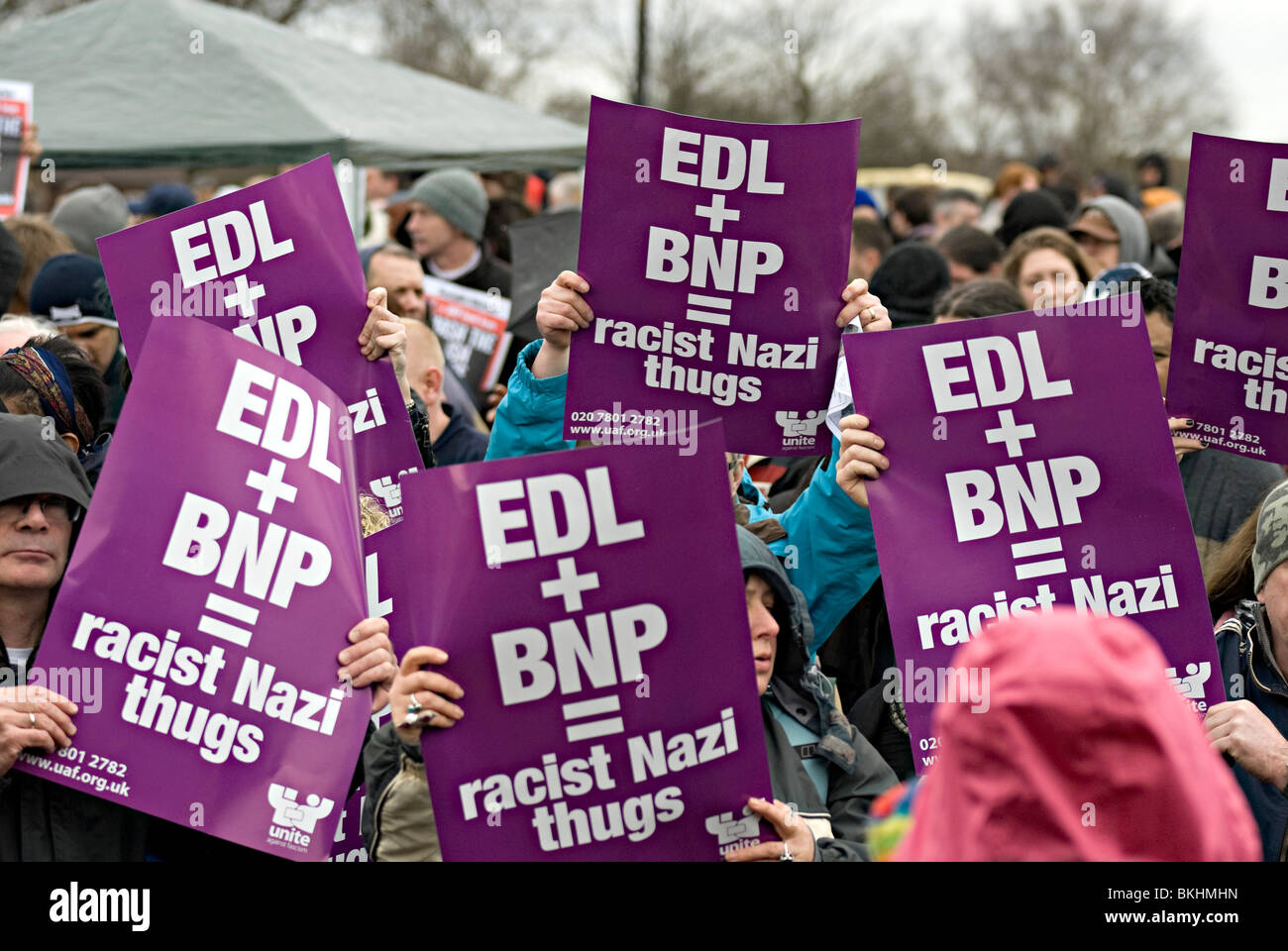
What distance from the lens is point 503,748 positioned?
2488mm

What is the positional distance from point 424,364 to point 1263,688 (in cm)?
273

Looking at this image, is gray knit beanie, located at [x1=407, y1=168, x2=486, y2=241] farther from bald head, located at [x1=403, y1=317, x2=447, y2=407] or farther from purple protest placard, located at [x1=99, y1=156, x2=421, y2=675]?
purple protest placard, located at [x1=99, y1=156, x2=421, y2=675]

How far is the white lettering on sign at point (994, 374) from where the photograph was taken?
2.90m

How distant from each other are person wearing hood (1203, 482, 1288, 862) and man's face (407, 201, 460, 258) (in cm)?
517

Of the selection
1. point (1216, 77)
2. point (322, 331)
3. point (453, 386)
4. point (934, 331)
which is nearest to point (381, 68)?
point (453, 386)

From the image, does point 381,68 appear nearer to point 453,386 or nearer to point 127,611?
point 453,386

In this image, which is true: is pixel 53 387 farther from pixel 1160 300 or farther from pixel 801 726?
pixel 1160 300

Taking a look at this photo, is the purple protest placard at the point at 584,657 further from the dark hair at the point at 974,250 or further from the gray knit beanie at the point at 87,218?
the gray knit beanie at the point at 87,218

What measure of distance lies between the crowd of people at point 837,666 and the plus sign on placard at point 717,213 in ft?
0.94

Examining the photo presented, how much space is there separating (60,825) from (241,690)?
41cm

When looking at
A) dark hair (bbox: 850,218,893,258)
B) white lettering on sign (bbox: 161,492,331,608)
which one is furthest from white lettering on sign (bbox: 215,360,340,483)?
dark hair (bbox: 850,218,893,258)

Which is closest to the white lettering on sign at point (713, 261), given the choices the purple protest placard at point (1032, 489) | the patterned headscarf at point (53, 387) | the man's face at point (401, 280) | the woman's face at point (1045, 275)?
the purple protest placard at point (1032, 489)

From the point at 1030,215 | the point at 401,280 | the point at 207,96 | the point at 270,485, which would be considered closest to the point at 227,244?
the point at 270,485

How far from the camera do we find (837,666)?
3.85 meters
